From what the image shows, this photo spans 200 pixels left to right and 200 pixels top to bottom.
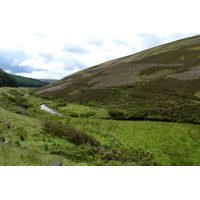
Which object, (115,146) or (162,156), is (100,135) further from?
(162,156)

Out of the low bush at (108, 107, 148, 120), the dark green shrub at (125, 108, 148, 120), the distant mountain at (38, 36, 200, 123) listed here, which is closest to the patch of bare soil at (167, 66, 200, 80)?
the distant mountain at (38, 36, 200, 123)

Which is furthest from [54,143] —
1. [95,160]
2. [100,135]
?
[100,135]

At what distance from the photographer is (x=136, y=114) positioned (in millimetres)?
28062

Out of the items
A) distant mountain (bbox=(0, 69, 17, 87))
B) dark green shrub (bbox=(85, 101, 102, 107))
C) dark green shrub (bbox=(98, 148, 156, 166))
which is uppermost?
distant mountain (bbox=(0, 69, 17, 87))

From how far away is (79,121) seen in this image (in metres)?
26.0

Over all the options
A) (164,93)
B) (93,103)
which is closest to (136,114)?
(164,93)

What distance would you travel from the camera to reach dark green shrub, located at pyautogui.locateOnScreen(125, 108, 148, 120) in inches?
1072

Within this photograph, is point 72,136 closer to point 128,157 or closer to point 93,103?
point 128,157

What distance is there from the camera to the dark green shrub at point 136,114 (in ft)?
89.3

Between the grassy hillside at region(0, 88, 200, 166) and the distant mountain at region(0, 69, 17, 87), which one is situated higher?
the distant mountain at region(0, 69, 17, 87)

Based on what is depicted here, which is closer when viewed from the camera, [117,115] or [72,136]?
[72,136]

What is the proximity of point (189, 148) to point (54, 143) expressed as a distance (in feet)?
41.4

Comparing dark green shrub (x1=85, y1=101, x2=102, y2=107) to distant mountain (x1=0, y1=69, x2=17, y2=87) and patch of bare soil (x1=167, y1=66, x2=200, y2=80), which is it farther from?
distant mountain (x1=0, y1=69, x2=17, y2=87)

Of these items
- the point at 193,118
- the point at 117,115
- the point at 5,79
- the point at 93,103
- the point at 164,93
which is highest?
the point at 5,79
